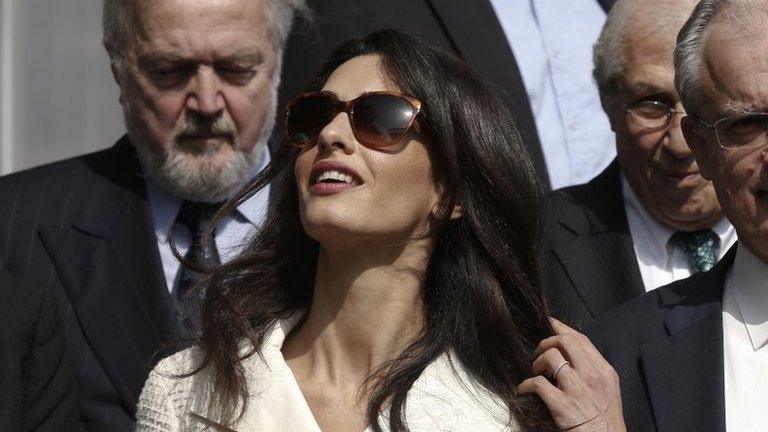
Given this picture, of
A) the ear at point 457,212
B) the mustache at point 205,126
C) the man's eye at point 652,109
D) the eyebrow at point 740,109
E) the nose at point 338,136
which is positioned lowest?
the ear at point 457,212

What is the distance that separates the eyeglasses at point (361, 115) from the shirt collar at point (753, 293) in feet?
2.57

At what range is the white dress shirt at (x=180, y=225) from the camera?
454 cm

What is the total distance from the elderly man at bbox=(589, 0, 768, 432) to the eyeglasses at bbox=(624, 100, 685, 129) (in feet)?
2.78

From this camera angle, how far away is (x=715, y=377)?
11.0ft

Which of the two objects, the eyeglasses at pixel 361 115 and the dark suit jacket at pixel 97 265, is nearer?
the eyeglasses at pixel 361 115

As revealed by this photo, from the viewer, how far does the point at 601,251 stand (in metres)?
4.39

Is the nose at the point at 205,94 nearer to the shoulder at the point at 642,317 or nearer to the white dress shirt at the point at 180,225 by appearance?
the white dress shirt at the point at 180,225

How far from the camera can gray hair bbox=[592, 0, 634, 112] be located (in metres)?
4.60

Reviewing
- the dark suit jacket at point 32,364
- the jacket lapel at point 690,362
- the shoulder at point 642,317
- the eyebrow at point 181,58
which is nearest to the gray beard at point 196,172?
the eyebrow at point 181,58

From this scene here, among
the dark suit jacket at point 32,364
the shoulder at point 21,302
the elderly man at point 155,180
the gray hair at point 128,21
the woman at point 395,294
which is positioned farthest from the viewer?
the gray hair at point 128,21

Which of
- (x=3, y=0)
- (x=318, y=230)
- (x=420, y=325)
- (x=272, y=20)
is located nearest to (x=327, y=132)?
(x=318, y=230)

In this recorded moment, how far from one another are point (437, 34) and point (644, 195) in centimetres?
85

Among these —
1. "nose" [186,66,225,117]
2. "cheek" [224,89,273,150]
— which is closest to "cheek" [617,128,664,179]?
"cheek" [224,89,273,150]

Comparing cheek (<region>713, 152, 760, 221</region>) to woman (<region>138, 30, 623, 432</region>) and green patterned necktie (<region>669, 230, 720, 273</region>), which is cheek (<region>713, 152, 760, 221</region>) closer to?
woman (<region>138, 30, 623, 432</region>)
